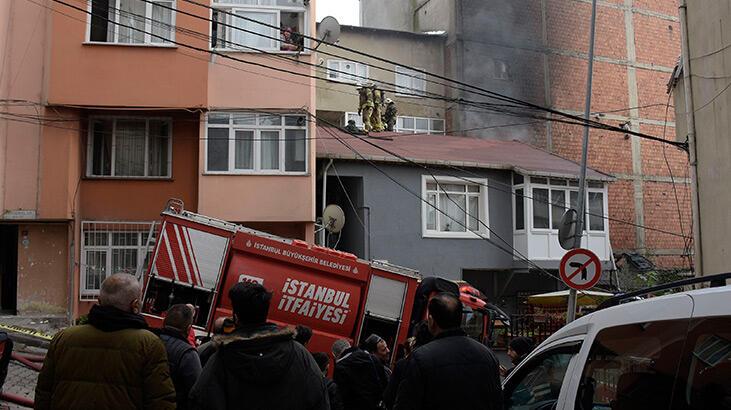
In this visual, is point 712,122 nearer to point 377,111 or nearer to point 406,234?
point 406,234

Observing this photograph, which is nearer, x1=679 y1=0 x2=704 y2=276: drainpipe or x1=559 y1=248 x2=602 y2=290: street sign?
x1=559 y1=248 x2=602 y2=290: street sign

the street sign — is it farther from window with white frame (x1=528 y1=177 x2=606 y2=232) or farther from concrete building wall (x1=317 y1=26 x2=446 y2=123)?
concrete building wall (x1=317 y1=26 x2=446 y2=123)

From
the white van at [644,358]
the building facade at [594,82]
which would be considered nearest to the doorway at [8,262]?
the white van at [644,358]

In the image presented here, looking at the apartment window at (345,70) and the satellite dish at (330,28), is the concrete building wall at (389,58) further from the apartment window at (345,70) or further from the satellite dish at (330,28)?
the satellite dish at (330,28)

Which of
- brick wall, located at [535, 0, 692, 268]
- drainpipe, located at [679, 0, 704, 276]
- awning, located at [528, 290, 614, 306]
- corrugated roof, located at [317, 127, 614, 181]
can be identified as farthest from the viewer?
brick wall, located at [535, 0, 692, 268]

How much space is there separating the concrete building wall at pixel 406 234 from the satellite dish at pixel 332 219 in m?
2.00

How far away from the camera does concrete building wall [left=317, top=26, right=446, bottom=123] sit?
32.5 meters

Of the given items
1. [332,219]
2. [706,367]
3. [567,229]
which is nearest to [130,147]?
[332,219]


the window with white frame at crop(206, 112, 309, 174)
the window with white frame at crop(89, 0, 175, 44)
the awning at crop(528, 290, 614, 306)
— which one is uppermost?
the window with white frame at crop(89, 0, 175, 44)

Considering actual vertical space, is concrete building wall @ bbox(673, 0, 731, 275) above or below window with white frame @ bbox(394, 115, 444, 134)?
below

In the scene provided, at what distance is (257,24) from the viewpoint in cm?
1800

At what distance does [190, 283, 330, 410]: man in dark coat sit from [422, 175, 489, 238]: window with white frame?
63.2 ft

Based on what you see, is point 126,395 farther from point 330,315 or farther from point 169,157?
point 169,157

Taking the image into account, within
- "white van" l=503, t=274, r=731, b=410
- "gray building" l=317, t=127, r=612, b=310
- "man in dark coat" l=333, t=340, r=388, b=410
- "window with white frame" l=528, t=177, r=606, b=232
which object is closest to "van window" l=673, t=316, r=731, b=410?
"white van" l=503, t=274, r=731, b=410
